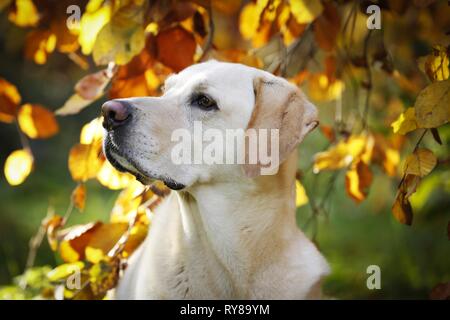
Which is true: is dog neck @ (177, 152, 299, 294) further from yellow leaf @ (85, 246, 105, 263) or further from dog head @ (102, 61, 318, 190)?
yellow leaf @ (85, 246, 105, 263)

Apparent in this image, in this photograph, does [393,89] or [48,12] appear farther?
[393,89]

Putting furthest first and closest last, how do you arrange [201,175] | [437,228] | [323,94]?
1. [437,228]
2. [323,94]
3. [201,175]

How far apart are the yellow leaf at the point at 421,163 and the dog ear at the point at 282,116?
0.40 meters

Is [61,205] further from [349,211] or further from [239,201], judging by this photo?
[239,201]

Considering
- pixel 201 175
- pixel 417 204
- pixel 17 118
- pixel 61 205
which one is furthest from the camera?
pixel 61 205

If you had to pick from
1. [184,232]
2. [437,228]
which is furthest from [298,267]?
[437,228]

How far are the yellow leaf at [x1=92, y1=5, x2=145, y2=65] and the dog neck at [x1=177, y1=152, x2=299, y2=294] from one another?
628mm

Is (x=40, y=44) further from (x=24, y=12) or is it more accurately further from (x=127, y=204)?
(x=127, y=204)

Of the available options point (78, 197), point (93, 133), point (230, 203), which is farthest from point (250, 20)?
point (78, 197)

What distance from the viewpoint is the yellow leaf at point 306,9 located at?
9.52ft

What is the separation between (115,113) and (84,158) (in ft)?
2.14

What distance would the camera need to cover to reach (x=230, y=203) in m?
2.70

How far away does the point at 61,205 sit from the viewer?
5754 millimetres
